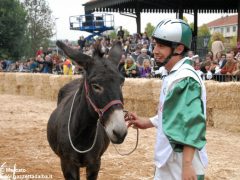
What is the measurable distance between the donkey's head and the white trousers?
0.72m

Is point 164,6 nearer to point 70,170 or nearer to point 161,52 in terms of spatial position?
point 70,170

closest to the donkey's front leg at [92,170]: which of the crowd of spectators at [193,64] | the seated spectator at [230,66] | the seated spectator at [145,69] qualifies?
the crowd of spectators at [193,64]

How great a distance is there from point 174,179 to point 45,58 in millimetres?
19925

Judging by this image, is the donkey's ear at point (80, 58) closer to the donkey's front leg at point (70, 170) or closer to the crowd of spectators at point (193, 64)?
the donkey's front leg at point (70, 170)

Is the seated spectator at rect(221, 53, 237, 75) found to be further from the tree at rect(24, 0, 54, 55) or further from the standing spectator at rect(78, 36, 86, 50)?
the tree at rect(24, 0, 54, 55)

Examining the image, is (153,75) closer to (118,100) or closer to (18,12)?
(118,100)

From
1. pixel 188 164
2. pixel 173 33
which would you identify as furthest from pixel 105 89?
pixel 188 164

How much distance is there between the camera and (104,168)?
6742 mm

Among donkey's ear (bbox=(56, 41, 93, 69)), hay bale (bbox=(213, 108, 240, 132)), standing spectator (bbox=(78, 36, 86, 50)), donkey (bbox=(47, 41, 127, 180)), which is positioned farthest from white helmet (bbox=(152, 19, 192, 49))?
standing spectator (bbox=(78, 36, 86, 50))

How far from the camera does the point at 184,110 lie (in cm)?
263

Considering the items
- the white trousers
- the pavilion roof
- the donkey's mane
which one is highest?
the pavilion roof

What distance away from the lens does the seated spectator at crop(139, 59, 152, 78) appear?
1423cm

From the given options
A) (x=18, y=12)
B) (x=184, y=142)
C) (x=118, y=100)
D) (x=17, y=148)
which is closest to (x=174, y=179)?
(x=184, y=142)

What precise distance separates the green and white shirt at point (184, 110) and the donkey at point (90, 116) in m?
0.95
